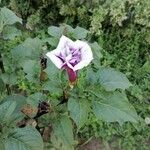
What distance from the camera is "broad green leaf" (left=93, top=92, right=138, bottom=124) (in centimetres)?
148

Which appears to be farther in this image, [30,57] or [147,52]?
[147,52]

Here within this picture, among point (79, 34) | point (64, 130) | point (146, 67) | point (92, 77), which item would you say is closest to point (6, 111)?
point (64, 130)

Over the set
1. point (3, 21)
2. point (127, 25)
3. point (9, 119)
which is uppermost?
point (3, 21)

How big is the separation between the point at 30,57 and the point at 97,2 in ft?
5.54

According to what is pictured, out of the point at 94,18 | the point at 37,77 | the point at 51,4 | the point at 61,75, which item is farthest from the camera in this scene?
the point at 51,4

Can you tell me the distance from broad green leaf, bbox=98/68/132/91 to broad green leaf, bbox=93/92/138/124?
40 mm

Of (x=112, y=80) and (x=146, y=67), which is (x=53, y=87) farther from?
(x=146, y=67)

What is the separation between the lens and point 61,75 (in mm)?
1528

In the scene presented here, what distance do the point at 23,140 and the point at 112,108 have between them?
1.15 ft

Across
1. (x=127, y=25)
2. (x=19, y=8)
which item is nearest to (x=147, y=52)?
(x=127, y=25)

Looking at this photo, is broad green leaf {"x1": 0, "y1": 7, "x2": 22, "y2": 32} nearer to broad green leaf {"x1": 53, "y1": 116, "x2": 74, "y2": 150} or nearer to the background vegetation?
broad green leaf {"x1": 53, "y1": 116, "x2": 74, "y2": 150}

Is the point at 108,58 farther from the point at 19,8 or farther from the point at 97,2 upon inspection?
the point at 19,8

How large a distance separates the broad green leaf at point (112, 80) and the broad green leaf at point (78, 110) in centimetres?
11

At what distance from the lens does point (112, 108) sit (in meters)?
1.51
